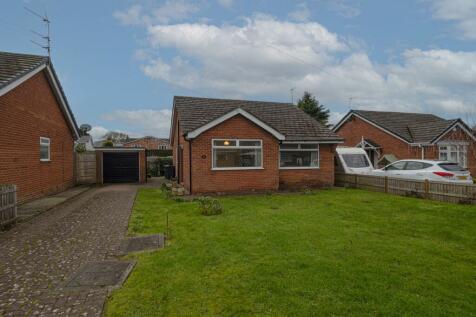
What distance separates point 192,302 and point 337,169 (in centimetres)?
1547

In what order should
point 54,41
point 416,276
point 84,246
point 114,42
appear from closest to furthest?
point 416,276
point 84,246
point 54,41
point 114,42

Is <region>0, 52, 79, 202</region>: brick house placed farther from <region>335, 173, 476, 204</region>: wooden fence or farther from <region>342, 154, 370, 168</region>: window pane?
<region>342, 154, 370, 168</region>: window pane

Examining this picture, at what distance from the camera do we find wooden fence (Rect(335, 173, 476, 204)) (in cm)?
1052

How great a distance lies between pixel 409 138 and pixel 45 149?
77.7ft

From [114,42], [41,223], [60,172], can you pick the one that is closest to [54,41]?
[114,42]

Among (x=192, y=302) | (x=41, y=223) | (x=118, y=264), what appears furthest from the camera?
(x=41, y=223)

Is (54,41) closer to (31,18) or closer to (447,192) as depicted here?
(31,18)

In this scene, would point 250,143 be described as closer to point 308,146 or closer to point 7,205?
point 308,146

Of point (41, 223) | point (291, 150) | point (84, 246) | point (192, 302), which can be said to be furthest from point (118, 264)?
point (291, 150)

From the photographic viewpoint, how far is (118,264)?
4.93 metres

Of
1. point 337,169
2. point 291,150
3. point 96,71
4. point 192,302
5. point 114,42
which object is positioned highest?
point 114,42

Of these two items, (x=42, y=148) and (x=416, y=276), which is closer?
(x=416, y=276)

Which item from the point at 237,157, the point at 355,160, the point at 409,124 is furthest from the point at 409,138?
the point at 237,157

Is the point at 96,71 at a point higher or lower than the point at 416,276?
higher
